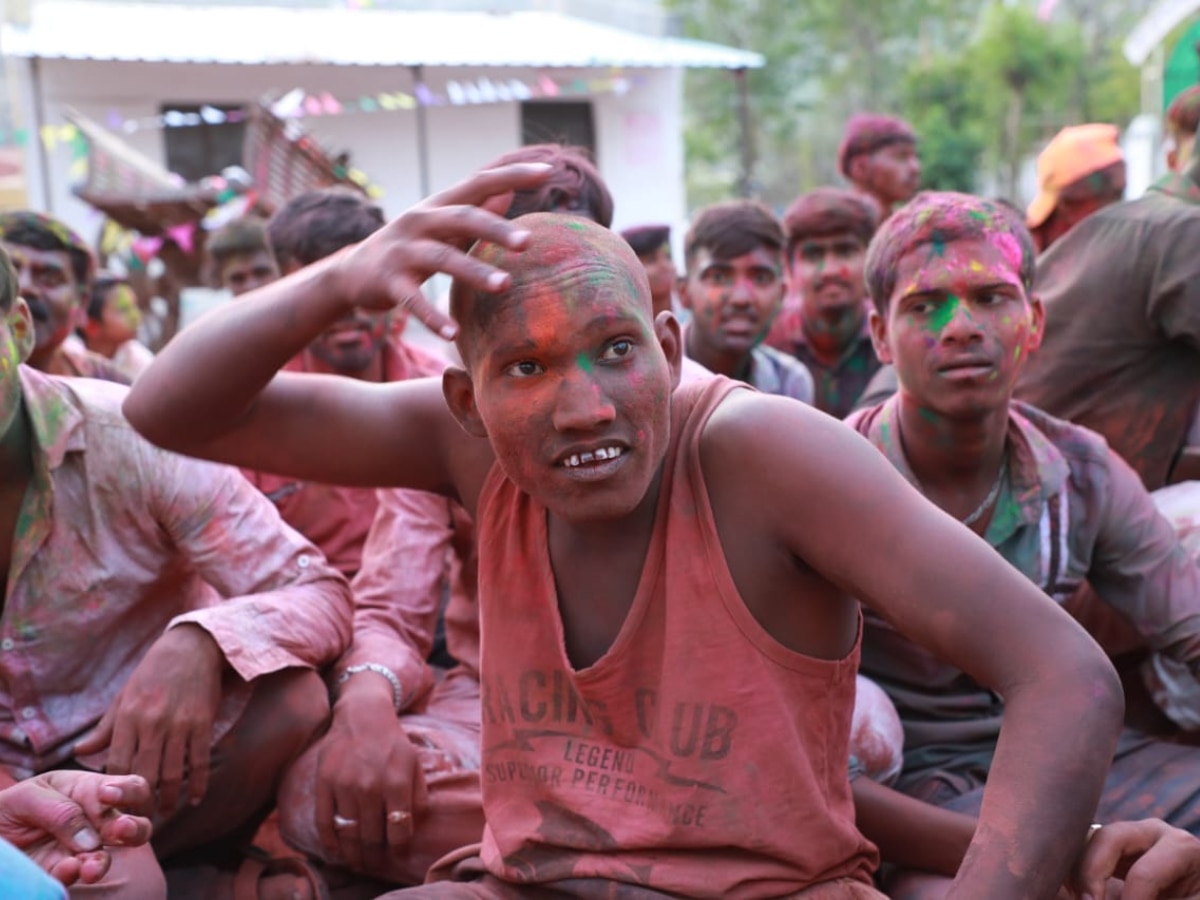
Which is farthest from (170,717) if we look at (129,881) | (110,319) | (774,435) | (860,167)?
(860,167)

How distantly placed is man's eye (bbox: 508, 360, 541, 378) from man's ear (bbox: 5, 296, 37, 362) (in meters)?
1.19

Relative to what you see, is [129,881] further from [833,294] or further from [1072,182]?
[1072,182]

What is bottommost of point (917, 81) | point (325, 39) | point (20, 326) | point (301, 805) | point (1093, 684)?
point (301, 805)

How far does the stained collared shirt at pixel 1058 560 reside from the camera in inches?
102

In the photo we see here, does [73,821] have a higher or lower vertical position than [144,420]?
lower

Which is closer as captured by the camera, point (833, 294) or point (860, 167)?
point (833, 294)

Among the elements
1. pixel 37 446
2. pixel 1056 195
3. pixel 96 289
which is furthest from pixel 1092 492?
pixel 96 289

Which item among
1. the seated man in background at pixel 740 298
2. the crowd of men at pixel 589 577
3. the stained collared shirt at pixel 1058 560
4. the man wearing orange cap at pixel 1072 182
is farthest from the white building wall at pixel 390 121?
the stained collared shirt at pixel 1058 560

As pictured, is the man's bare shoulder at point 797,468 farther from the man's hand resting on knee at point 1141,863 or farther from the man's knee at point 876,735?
the man's knee at point 876,735

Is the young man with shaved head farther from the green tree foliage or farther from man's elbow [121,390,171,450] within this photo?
the green tree foliage

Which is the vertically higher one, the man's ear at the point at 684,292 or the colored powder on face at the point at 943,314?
the colored powder on face at the point at 943,314

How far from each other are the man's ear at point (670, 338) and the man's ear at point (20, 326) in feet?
4.23

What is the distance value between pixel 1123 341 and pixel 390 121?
547 inches

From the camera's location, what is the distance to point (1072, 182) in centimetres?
544
